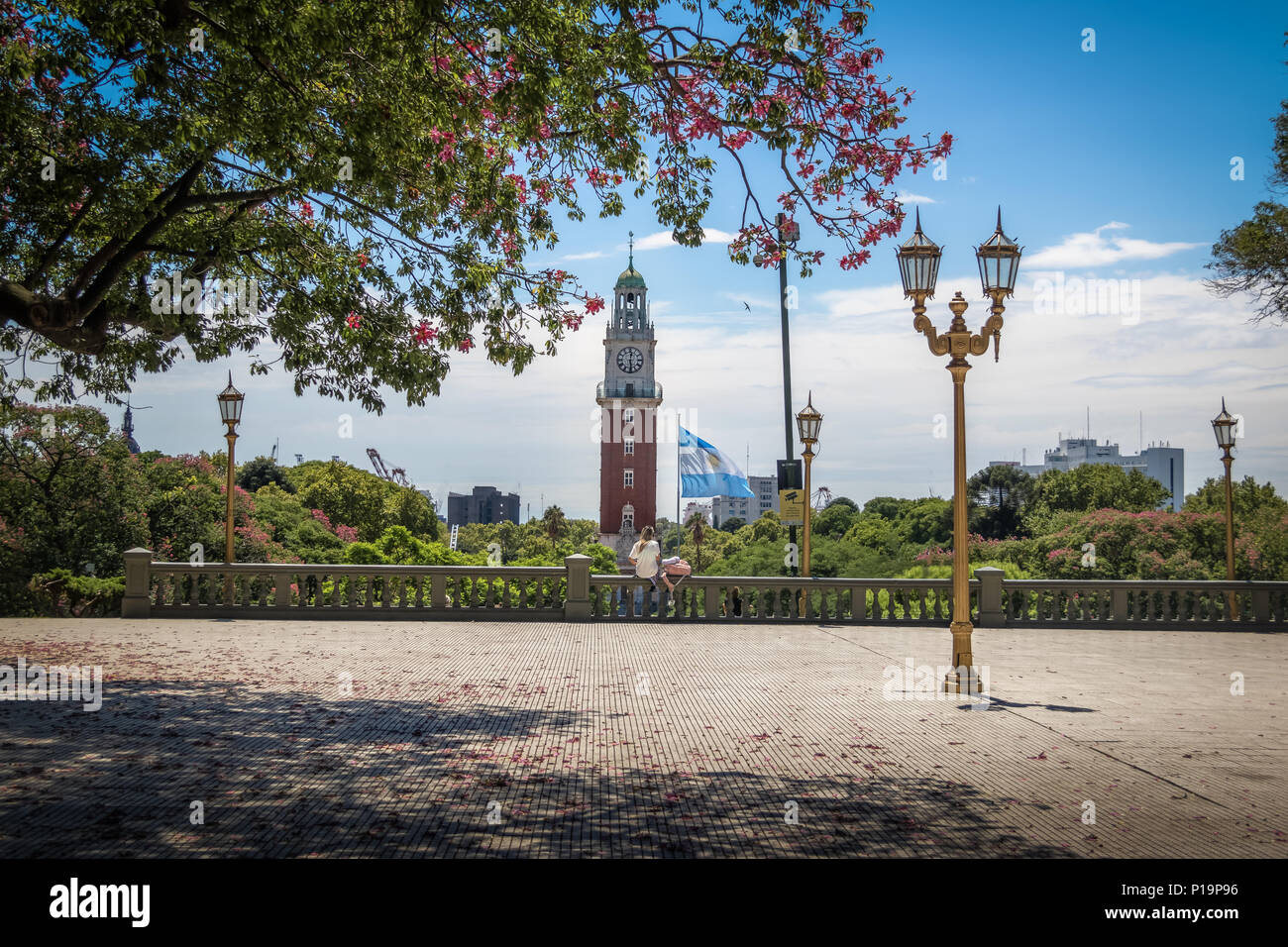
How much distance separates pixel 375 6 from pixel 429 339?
16.6ft

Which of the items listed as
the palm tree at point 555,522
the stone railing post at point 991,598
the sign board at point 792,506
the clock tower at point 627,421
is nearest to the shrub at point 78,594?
the sign board at point 792,506

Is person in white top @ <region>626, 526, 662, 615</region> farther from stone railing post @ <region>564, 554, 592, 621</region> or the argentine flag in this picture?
the argentine flag

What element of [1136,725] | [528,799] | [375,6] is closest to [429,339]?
[375,6]

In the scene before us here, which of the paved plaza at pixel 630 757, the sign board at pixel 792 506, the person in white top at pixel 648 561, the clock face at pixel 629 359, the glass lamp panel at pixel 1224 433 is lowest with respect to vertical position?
the paved plaza at pixel 630 757

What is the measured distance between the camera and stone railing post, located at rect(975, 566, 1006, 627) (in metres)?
19.7

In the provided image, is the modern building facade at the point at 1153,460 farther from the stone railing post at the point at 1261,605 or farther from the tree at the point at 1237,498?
the stone railing post at the point at 1261,605

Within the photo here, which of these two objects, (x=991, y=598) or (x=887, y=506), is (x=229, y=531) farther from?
(x=887, y=506)

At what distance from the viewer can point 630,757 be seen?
25.5ft

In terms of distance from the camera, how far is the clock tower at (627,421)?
351ft

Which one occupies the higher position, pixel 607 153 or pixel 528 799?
pixel 607 153

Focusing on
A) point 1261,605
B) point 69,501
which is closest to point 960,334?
point 1261,605

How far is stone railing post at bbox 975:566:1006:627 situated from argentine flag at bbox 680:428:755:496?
1425 centimetres

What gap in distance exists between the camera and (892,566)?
40.7 metres
